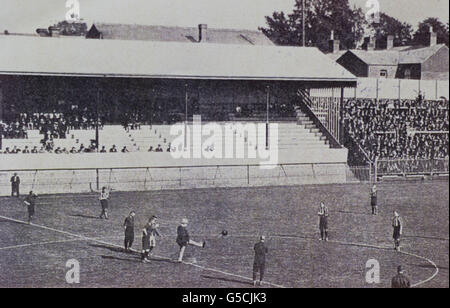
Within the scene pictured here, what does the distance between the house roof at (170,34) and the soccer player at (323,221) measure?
40.7 metres

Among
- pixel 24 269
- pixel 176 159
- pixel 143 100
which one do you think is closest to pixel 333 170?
pixel 176 159

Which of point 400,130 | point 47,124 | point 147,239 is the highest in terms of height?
point 47,124

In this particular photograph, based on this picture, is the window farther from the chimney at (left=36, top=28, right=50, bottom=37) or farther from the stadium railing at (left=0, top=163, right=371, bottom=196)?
the chimney at (left=36, top=28, right=50, bottom=37)

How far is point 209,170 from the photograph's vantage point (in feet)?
123

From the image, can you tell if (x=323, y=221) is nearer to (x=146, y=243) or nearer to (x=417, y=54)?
(x=146, y=243)

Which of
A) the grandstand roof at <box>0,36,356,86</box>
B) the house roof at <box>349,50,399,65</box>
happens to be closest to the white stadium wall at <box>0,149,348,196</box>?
the grandstand roof at <box>0,36,356,86</box>

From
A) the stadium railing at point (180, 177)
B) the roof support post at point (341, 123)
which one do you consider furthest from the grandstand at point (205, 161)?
the roof support post at point (341, 123)

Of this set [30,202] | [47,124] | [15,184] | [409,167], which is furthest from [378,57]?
[30,202]

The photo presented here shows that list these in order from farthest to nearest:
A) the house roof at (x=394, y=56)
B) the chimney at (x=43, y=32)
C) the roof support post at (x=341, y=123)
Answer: the house roof at (x=394, y=56) → the chimney at (x=43, y=32) → the roof support post at (x=341, y=123)

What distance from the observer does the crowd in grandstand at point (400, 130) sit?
137ft

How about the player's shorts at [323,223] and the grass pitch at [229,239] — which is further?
the player's shorts at [323,223]

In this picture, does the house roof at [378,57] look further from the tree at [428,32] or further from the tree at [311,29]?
the tree at [428,32]

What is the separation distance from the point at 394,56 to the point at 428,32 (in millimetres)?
5626

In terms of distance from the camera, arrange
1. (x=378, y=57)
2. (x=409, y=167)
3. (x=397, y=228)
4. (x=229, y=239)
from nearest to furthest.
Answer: (x=397, y=228) < (x=229, y=239) < (x=409, y=167) < (x=378, y=57)
